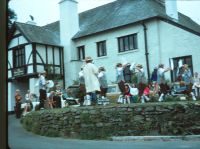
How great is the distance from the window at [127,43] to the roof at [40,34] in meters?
3.40

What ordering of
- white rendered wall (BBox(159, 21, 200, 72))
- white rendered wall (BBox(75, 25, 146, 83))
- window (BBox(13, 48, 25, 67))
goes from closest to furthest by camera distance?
white rendered wall (BBox(159, 21, 200, 72))
window (BBox(13, 48, 25, 67))
white rendered wall (BBox(75, 25, 146, 83))

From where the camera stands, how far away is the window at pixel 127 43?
15.1 metres

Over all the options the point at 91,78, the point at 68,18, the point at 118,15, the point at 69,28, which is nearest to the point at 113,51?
the point at 118,15

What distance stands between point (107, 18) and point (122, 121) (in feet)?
34.6

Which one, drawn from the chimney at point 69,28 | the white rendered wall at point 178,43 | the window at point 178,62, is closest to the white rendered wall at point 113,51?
the chimney at point 69,28

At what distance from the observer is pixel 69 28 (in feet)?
55.6

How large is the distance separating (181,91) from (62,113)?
11.0 feet

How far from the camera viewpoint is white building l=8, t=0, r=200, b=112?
1316 centimetres

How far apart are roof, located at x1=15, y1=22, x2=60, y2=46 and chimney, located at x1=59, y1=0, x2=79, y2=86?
49 cm

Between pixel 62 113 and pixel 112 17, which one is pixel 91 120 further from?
pixel 112 17

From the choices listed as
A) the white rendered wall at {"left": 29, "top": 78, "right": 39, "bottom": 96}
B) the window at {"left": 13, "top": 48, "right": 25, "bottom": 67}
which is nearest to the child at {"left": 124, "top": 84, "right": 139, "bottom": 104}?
the white rendered wall at {"left": 29, "top": 78, "right": 39, "bottom": 96}

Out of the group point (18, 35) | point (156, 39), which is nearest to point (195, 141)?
point (156, 39)

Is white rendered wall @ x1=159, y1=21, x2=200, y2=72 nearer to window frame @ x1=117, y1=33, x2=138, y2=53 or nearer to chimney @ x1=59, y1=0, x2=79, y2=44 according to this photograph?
window frame @ x1=117, y1=33, x2=138, y2=53

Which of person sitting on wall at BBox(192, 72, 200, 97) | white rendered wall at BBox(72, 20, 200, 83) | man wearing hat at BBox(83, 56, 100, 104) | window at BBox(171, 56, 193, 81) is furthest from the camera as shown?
white rendered wall at BBox(72, 20, 200, 83)
